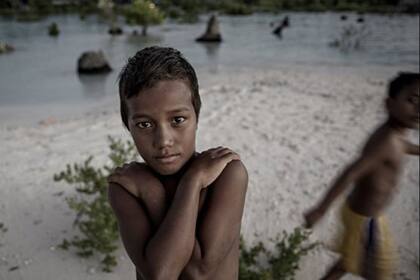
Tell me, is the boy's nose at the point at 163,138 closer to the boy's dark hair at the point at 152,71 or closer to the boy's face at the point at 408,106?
the boy's dark hair at the point at 152,71

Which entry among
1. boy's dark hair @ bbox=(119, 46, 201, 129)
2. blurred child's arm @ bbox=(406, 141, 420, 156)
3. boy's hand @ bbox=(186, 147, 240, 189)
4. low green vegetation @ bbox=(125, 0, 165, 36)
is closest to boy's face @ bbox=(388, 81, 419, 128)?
blurred child's arm @ bbox=(406, 141, 420, 156)

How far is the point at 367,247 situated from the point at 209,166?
1.39 m

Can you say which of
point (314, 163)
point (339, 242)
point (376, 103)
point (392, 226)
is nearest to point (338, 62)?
point (376, 103)

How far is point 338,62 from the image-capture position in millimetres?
13898

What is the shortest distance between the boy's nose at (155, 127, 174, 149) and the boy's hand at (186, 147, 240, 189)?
0.13 metres

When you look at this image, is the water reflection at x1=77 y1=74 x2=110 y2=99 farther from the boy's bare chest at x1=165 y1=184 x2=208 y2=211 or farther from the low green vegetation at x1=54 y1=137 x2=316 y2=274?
the boy's bare chest at x1=165 y1=184 x2=208 y2=211

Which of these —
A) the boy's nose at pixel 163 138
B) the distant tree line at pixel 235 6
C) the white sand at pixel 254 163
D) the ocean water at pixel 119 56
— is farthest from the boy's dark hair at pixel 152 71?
the distant tree line at pixel 235 6

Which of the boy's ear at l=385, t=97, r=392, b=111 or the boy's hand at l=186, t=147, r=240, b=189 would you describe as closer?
the boy's hand at l=186, t=147, r=240, b=189

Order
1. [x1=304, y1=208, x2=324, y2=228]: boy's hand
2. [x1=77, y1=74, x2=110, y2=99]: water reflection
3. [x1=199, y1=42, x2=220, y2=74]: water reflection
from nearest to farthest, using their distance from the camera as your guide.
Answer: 1. [x1=304, y1=208, x2=324, y2=228]: boy's hand
2. [x1=77, y1=74, x2=110, y2=99]: water reflection
3. [x1=199, y1=42, x2=220, y2=74]: water reflection

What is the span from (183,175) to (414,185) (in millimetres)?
3643

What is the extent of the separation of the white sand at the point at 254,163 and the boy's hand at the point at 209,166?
177cm

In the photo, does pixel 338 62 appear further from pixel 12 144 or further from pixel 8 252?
pixel 8 252

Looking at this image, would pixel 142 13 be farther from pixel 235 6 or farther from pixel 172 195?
pixel 235 6

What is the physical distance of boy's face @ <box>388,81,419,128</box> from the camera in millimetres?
2170
